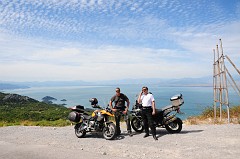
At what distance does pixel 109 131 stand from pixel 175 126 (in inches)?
98.9

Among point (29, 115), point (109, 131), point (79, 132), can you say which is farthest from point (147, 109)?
point (29, 115)

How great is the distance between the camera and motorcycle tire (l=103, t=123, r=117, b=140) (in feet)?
29.5

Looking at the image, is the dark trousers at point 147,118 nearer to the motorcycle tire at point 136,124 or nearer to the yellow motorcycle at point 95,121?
the motorcycle tire at point 136,124

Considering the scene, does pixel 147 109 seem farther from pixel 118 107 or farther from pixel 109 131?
pixel 109 131

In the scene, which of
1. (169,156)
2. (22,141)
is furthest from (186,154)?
(22,141)

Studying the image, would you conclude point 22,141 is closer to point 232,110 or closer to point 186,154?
point 186,154

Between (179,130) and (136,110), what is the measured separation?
1783 mm

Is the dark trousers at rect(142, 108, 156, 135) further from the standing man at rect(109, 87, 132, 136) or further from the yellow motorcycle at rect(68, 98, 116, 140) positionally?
the yellow motorcycle at rect(68, 98, 116, 140)

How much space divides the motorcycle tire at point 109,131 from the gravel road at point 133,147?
191mm

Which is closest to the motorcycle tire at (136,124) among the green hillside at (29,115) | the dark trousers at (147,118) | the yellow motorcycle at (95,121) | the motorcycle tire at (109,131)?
the dark trousers at (147,118)

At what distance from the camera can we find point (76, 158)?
257 inches

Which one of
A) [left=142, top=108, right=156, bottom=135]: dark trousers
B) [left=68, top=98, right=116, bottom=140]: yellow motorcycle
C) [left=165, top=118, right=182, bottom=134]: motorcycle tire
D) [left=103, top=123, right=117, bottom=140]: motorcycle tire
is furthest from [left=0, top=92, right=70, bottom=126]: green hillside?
[left=165, top=118, right=182, bottom=134]: motorcycle tire

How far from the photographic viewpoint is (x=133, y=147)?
24.7ft

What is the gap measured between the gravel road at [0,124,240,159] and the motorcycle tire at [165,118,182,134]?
431 millimetres
